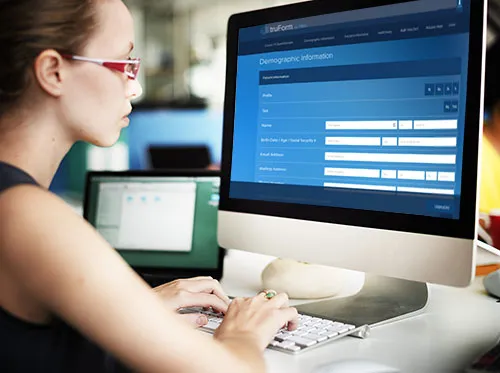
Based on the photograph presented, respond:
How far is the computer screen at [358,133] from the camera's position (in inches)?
35.0

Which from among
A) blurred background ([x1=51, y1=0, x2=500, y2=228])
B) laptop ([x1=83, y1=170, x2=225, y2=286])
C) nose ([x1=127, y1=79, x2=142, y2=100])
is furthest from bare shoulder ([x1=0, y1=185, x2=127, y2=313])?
blurred background ([x1=51, y1=0, x2=500, y2=228])

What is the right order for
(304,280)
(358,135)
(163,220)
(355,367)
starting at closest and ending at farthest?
1. (355,367)
2. (358,135)
3. (304,280)
4. (163,220)

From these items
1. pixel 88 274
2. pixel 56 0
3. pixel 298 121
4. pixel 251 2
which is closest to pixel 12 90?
pixel 56 0

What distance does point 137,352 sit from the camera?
649 millimetres

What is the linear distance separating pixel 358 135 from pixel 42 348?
22.2 inches

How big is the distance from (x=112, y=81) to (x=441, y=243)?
1.71 ft

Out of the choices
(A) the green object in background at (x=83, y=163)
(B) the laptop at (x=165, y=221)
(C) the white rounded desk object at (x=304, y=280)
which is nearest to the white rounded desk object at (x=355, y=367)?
(C) the white rounded desk object at (x=304, y=280)

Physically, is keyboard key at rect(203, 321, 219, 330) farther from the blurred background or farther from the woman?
the blurred background

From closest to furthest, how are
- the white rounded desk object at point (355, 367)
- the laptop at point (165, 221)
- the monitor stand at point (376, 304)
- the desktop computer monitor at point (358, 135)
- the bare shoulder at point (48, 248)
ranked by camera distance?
1. the bare shoulder at point (48, 248)
2. the white rounded desk object at point (355, 367)
3. the desktop computer monitor at point (358, 135)
4. the monitor stand at point (376, 304)
5. the laptop at point (165, 221)

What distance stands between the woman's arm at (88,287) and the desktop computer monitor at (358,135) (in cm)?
41

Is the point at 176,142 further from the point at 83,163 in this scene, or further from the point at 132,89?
the point at 132,89

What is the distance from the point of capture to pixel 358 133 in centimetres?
100

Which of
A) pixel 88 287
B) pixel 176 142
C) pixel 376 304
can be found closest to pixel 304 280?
pixel 376 304

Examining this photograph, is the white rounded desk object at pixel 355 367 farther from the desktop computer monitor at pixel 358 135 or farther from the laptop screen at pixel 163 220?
the laptop screen at pixel 163 220
